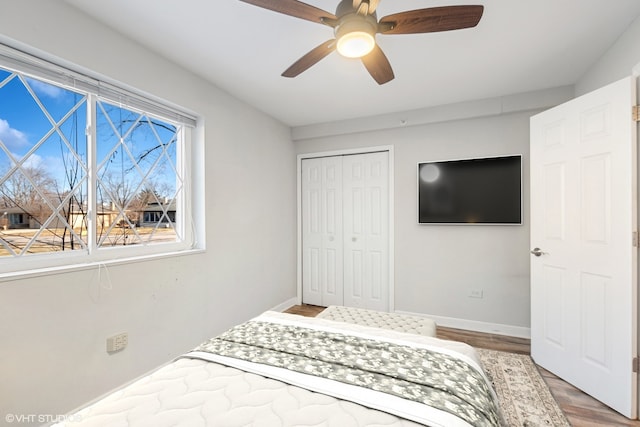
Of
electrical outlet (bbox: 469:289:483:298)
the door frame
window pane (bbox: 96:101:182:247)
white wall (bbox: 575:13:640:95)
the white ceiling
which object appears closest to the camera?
the white ceiling

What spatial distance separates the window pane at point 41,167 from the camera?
152 cm

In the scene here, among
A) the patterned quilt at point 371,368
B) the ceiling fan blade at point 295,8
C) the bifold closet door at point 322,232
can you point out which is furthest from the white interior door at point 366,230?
the ceiling fan blade at point 295,8

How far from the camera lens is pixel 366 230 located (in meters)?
3.58

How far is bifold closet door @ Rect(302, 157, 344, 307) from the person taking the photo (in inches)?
147

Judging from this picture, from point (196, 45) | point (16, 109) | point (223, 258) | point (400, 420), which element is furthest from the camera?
point (223, 258)

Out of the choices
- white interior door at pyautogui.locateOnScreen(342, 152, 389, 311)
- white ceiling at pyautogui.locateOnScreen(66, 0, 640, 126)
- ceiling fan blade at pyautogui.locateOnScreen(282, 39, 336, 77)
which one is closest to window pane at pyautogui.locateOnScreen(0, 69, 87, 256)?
white ceiling at pyautogui.locateOnScreen(66, 0, 640, 126)

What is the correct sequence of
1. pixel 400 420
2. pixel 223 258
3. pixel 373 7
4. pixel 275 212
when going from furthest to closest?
pixel 275 212 < pixel 223 258 < pixel 373 7 < pixel 400 420

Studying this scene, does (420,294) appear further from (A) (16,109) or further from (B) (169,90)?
(A) (16,109)

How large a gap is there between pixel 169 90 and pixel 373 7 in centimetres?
171

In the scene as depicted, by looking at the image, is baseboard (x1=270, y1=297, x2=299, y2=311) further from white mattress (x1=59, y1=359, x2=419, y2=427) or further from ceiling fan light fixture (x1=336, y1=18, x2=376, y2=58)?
ceiling fan light fixture (x1=336, y1=18, x2=376, y2=58)

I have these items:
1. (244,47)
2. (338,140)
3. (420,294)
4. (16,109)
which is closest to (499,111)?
(338,140)

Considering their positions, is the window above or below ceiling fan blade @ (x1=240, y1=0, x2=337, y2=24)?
below

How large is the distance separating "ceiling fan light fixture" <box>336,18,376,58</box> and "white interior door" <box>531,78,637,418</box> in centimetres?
172

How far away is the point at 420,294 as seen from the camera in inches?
130
